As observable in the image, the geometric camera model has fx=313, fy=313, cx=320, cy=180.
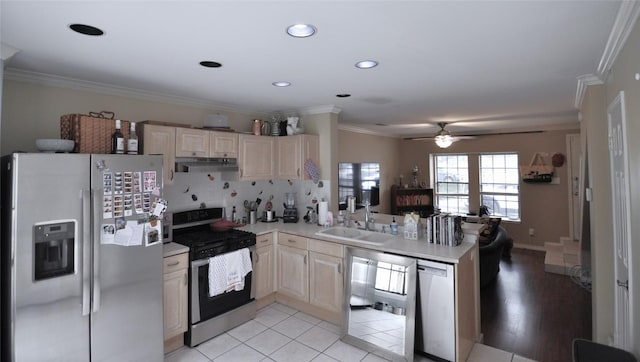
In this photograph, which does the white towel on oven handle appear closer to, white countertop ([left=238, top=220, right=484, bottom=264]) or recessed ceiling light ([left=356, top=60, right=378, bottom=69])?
white countertop ([left=238, top=220, right=484, bottom=264])

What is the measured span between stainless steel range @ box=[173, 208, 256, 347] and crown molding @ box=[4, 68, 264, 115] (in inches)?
48.6

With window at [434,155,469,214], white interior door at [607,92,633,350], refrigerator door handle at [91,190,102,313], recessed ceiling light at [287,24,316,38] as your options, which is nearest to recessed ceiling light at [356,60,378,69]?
recessed ceiling light at [287,24,316,38]

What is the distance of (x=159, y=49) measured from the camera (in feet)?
6.72

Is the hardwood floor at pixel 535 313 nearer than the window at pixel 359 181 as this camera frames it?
Yes

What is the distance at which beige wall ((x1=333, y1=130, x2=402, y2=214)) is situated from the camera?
6270 mm

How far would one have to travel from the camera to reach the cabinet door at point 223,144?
3432mm

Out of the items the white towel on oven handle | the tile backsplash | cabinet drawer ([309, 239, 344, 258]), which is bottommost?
the white towel on oven handle

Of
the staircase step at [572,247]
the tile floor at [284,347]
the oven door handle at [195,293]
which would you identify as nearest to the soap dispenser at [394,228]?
the tile floor at [284,347]

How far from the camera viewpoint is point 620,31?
1.74 m

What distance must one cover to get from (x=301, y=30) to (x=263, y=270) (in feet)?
8.87

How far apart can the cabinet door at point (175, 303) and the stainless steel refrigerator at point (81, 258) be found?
0.24 m

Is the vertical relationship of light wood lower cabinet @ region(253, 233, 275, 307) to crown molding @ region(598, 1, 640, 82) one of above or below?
below

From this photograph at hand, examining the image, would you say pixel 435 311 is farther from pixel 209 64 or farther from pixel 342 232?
pixel 209 64

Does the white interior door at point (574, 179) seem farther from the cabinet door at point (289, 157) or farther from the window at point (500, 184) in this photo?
the cabinet door at point (289, 157)
